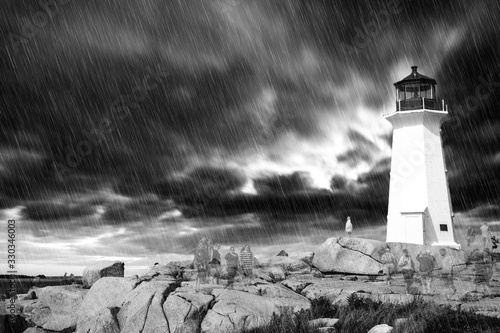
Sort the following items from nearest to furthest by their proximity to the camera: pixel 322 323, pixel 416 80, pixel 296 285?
pixel 322 323 → pixel 296 285 → pixel 416 80

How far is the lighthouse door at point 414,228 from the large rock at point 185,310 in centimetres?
2014

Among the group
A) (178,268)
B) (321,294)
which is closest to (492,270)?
(321,294)

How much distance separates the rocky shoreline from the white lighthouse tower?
502 cm

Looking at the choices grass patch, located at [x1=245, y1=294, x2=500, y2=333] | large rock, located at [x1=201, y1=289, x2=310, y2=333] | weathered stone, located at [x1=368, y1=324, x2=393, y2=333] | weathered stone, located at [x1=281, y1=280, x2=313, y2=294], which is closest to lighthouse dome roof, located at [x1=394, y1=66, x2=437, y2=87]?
weathered stone, located at [x1=281, y1=280, x2=313, y2=294]

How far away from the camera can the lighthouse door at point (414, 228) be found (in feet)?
106

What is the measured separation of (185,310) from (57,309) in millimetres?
11040

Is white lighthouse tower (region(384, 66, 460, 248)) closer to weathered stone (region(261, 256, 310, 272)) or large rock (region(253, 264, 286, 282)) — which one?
weathered stone (region(261, 256, 310, 272))

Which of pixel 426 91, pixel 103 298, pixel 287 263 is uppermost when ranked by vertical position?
pixel 426 91

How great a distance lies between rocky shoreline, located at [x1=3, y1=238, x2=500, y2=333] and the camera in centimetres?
1555

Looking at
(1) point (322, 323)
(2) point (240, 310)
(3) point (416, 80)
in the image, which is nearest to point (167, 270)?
(2) point (240, 310)

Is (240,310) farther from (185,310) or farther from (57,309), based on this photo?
(57,309)

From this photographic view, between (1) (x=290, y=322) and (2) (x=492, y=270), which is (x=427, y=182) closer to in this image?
(2) (x=492, y=270)

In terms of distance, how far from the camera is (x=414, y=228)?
32750 millimetres

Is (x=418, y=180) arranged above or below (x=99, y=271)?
above
